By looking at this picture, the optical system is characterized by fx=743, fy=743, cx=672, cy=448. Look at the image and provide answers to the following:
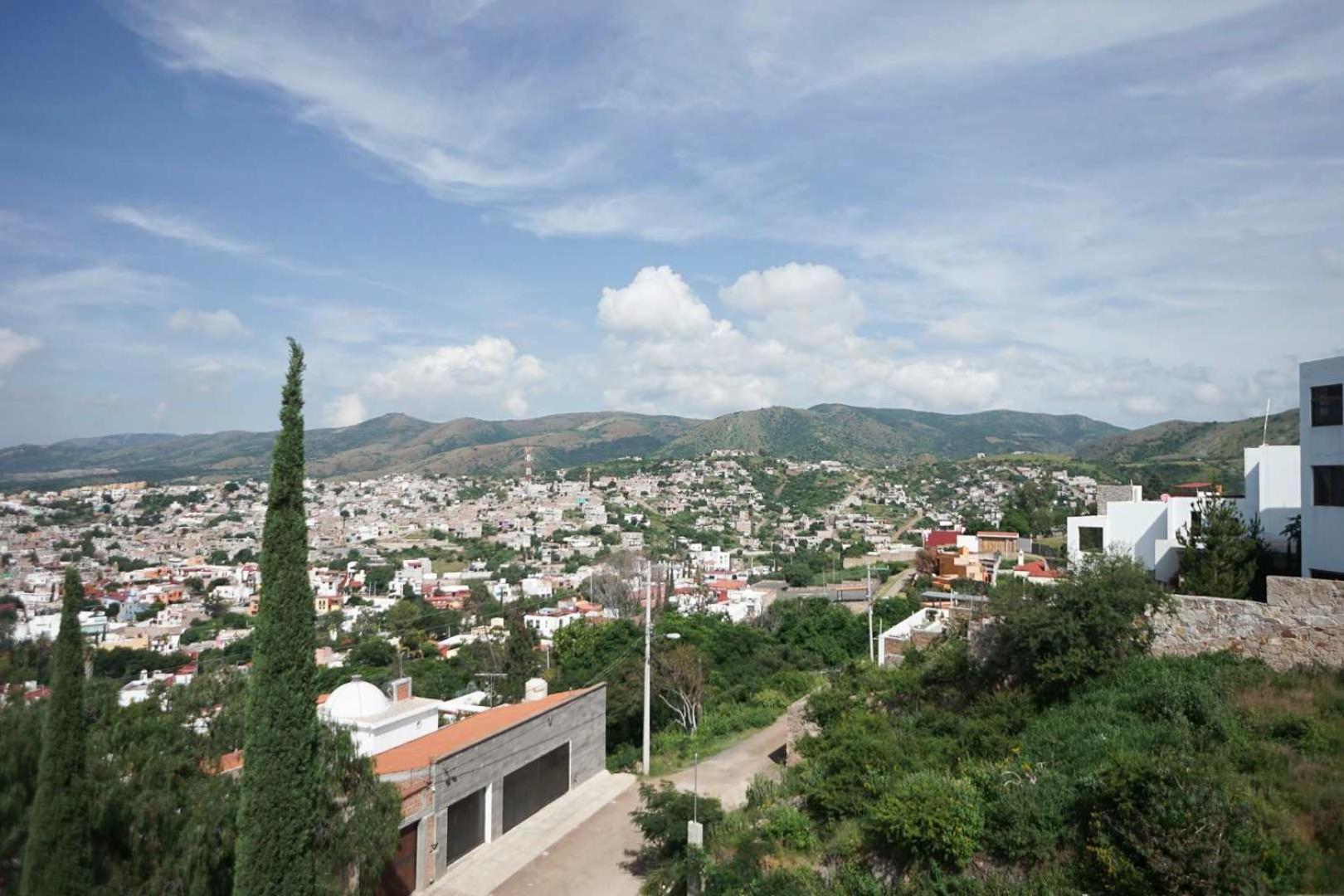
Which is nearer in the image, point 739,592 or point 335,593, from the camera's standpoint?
point 739,592

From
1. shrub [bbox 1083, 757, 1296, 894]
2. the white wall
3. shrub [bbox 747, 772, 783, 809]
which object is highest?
the white wall

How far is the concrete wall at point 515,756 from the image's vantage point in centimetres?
1170

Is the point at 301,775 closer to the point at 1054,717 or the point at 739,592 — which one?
the point at 1054,717

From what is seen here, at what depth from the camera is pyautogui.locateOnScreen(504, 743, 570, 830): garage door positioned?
1339 cm

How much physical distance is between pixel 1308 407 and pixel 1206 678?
565 cm

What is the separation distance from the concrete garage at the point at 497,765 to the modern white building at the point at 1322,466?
521 inches

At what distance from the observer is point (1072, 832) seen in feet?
23.4

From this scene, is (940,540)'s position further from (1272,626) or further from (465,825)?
(465,825)

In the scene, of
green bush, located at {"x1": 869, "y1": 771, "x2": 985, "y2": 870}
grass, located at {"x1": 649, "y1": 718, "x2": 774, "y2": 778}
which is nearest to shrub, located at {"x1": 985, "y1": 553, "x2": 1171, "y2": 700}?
green bush, located at {"x1": 869, "y1": 771, "x2": 985, "y2": 870}

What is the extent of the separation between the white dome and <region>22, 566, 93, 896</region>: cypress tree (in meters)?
7.13

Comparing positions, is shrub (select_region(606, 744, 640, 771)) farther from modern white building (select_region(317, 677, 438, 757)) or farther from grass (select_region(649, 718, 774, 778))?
modern white building (select_region(317, 677, 438, 757))

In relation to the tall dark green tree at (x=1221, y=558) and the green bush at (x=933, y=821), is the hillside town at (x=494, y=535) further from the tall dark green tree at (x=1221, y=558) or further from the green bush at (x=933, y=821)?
→ the tall dark green tree at (x=1221, y=558)

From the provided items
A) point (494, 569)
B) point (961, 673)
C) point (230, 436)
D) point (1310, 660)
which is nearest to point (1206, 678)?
point (1310, 660)

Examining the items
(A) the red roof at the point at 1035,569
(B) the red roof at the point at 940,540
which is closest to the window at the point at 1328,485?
(A) the red roof at the point at 1035,569
